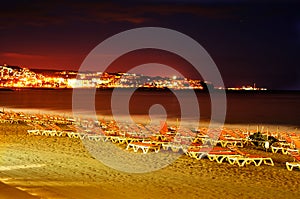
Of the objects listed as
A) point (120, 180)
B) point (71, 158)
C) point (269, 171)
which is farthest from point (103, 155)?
point (269, 171)

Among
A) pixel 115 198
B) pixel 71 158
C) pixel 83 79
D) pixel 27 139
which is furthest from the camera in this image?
pixel 83 79

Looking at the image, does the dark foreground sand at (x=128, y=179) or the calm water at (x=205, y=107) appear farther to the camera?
the calm water at (x=205, y=107)

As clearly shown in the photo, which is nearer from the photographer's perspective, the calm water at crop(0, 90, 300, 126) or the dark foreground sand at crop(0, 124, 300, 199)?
the dark foreground sand at crop(0, 124, 300, 199)

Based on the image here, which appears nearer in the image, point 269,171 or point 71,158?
point 269,171

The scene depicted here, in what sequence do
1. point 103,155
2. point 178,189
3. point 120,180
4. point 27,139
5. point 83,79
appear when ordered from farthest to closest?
point 83,79, point 27,139, point 103,155, point 120,180, point 178,189

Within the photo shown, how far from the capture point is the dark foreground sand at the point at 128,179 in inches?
260

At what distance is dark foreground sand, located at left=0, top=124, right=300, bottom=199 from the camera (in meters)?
6.60

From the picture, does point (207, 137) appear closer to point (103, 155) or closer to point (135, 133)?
point (135, 133)

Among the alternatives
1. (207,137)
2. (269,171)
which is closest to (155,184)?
(269,171)

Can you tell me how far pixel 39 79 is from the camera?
6211 inches

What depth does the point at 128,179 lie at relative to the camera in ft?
25.5

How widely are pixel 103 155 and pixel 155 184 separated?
3.35 meters

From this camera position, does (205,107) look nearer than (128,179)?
No

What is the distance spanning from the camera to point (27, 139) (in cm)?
1338
